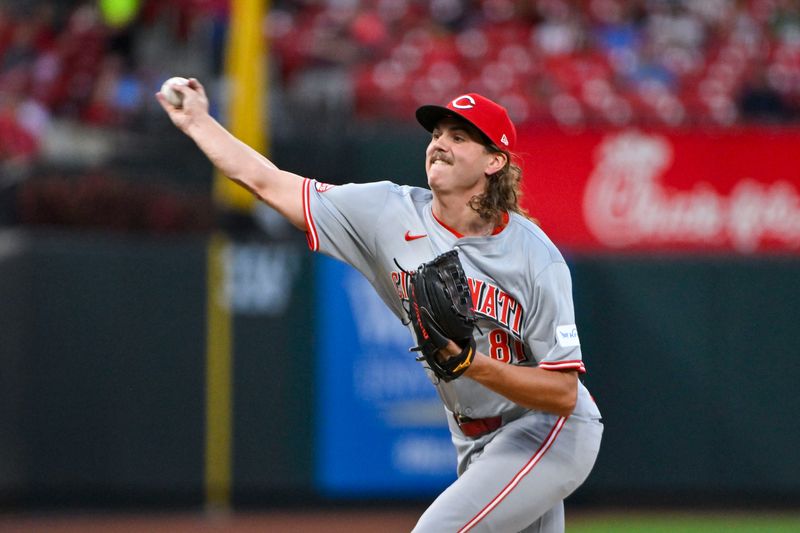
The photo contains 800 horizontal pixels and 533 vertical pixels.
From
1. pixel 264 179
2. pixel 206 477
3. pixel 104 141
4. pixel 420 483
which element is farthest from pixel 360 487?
pixel 264 179

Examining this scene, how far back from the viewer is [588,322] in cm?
966

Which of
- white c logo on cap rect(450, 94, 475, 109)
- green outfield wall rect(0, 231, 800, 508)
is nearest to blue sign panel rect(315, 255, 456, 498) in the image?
green outfield wall rect(0, 231, 800, 508)

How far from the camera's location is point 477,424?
4160mm

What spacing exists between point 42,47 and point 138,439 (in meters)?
5.02

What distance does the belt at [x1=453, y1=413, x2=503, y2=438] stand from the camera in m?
4.13

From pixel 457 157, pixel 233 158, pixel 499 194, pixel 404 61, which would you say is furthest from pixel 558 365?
pixel 404 61

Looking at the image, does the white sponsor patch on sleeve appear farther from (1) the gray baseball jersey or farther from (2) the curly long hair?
(2) the curly long hair

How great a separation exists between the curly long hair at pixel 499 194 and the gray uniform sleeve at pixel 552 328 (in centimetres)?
29

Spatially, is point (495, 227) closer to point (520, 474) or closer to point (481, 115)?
point (481, 115)

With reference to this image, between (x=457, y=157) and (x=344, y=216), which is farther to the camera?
(x=344, y=216)

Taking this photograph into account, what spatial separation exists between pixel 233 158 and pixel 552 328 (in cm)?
114

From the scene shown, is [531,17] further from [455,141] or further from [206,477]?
[455,141]

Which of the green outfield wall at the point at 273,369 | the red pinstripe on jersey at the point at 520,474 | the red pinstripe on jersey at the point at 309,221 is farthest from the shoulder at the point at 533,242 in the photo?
the green outfield wall at the point at 273,369

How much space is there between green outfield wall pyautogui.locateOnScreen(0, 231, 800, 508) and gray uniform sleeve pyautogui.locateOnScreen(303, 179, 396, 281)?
5.36 meters
